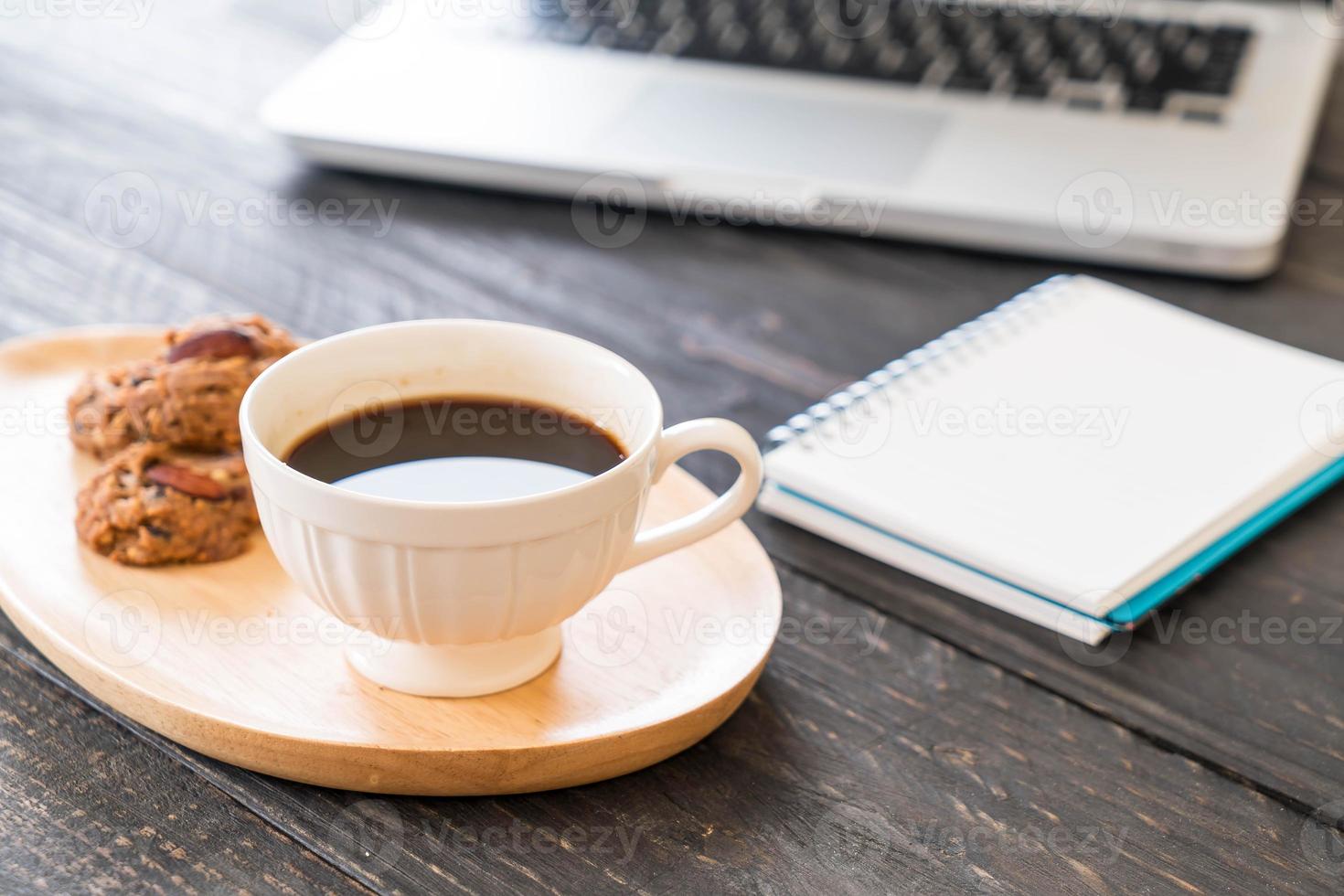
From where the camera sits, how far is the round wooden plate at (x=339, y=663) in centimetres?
58

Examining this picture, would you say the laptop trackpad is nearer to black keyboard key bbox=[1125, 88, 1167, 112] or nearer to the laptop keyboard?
the laptop keyboard

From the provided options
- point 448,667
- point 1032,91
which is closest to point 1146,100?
point 1032,91

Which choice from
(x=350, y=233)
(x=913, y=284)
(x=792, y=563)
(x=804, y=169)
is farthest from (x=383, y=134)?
(x=792, y=563)

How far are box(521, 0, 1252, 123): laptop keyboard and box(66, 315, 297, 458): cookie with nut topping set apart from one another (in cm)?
66

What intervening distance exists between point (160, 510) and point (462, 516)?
23 centimetres

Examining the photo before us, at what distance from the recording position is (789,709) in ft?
2.18

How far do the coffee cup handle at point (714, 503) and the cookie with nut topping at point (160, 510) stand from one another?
23 cm

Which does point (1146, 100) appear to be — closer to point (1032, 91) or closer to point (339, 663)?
point (1032, 91)

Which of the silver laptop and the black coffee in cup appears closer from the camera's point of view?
the black coffee in cup

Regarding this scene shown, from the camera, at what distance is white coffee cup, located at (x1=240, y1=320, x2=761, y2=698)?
1.78 ft

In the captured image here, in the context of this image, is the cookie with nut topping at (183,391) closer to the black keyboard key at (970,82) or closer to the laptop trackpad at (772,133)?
the laptop trackpad at (772,133)

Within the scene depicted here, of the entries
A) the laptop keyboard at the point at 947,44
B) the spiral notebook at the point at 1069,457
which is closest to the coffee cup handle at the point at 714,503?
the spiral notebook at the point at 1069,457

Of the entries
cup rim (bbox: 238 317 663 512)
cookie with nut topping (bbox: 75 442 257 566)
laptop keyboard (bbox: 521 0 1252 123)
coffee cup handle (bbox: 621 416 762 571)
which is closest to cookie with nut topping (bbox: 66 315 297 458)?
cookie with nut topping (bbox: 75 442 257 566)

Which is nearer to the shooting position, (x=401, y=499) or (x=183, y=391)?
(x=401, y=499)
